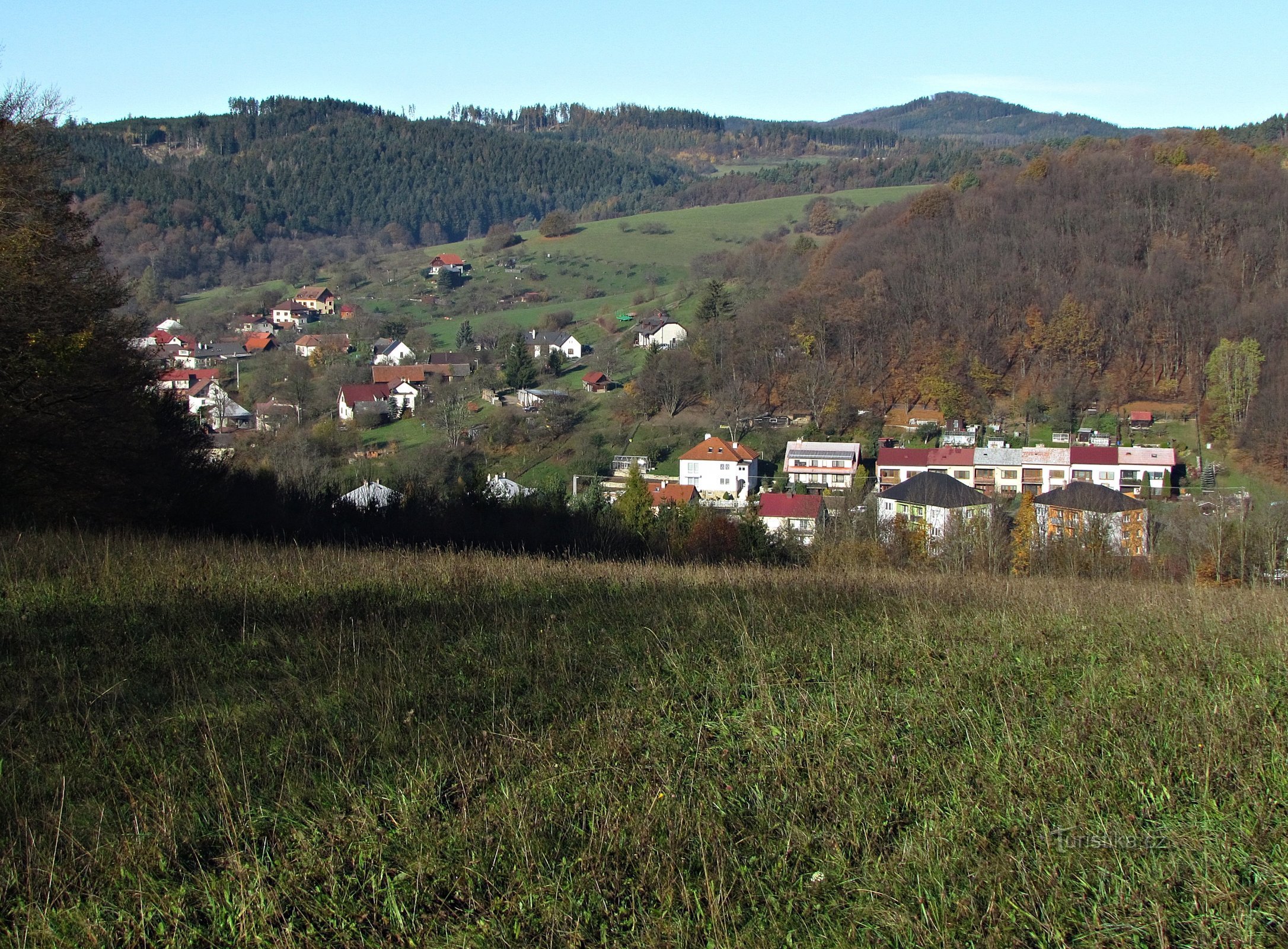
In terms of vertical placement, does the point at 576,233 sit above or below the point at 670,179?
below

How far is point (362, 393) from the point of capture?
152 feet

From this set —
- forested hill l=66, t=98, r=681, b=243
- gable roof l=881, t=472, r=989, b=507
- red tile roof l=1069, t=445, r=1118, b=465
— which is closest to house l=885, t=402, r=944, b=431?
red tile roof l=1069, t=445, r=1118, b=465

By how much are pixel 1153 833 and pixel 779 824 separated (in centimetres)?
87

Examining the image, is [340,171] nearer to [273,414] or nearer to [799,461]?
[273,414]

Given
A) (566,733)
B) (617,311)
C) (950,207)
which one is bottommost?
(566,733)

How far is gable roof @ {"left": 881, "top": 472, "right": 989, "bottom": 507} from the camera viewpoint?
2742cm

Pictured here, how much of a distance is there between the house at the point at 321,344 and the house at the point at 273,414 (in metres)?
11.6

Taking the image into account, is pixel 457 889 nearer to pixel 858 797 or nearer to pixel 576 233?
pixel 858 797

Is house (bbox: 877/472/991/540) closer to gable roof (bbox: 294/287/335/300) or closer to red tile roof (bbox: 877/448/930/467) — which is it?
red tile roof (bbox: 877/448/930/467)

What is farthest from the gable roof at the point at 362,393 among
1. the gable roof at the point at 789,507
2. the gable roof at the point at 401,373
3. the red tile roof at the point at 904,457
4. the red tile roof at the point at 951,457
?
the red tile roof at the point at 951,457

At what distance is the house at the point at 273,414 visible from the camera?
41906 mm

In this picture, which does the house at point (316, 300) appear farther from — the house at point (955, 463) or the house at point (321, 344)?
the house at point (955, 463)

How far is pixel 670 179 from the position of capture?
143 metres

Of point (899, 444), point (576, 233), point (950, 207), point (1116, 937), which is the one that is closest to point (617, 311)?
point (950, 207)
